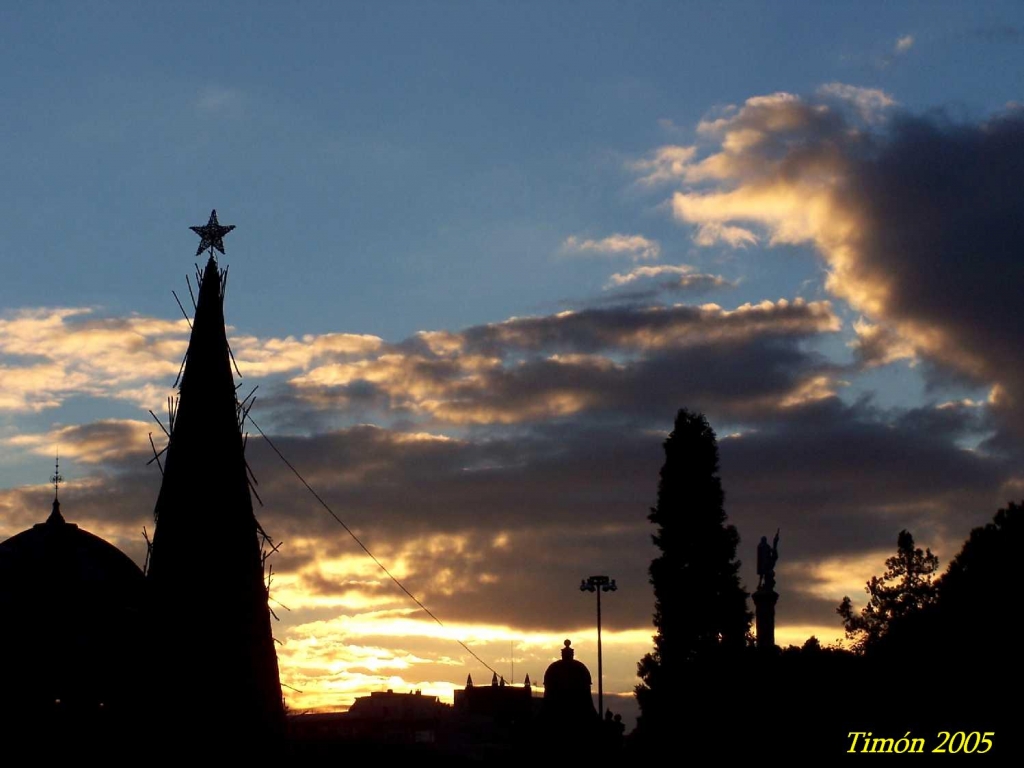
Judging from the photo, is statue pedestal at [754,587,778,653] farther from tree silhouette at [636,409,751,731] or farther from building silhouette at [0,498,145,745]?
building silhouette at [0,498,145,745]

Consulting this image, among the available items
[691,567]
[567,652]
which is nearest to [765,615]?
[691,567]

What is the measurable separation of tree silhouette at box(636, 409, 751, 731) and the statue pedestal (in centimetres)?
489

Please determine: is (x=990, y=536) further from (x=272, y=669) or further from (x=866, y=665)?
Answer: (x=272, y=669)

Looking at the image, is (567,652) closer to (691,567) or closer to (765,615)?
(765,615)

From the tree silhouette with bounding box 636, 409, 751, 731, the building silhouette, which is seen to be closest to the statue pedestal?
the tree silhouette with bounding box 636, 409, 751, 731

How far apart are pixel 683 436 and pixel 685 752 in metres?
26.6

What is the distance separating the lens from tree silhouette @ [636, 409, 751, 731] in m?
60.0

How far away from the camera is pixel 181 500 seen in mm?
27516

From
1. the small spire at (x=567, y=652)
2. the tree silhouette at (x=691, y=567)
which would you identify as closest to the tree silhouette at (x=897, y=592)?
the tree silhouette at (x=691, y=567)

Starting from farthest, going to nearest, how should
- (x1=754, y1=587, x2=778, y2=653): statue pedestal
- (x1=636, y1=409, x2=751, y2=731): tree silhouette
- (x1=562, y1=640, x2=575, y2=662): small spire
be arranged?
1. (x1=636, y1=409, x2=751, y2=731): tree silhouette
2. (x1=754, y1=587, x2=778, y2=653): statue pedestal
3. (x1=562, y1=640, x2=575, y2=662): small spire

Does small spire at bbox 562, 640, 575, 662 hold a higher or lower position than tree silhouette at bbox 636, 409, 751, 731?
lower

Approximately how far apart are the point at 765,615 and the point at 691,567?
9.56 m

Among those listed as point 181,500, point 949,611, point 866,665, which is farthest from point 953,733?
point 181,500

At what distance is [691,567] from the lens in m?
61.4
